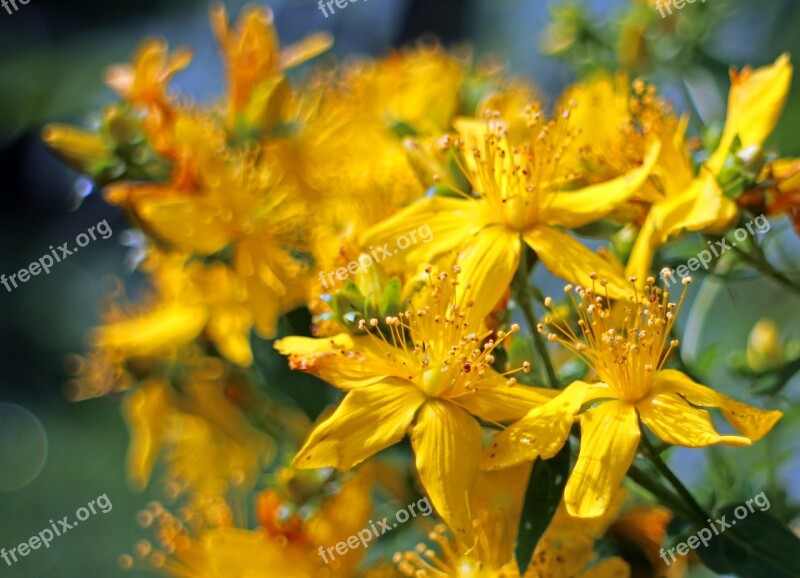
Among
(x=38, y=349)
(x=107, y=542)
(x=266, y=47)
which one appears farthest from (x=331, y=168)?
(x=38, y=349)

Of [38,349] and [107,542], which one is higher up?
[38,349]

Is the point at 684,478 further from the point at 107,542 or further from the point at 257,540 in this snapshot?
the point at 107,542

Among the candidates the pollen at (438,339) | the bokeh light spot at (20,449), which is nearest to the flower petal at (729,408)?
the pollen at (438,339)

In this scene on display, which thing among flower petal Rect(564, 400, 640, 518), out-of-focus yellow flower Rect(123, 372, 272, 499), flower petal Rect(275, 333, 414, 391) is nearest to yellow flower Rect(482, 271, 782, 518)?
flower petal Rect(564, 400, 640, 518)

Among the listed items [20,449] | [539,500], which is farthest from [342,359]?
[20,449]

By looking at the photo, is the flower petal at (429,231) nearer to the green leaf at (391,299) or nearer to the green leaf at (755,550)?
the green leaf at (391,299)

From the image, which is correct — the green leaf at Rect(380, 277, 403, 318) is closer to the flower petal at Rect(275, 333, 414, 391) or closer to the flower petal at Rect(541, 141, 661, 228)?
the flower petal at Rect(275, 333, 414, 391)

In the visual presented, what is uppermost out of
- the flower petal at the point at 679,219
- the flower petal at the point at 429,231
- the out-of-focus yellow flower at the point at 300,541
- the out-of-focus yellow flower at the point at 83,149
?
the out-of-focus yellow flower at the point at 83,149
